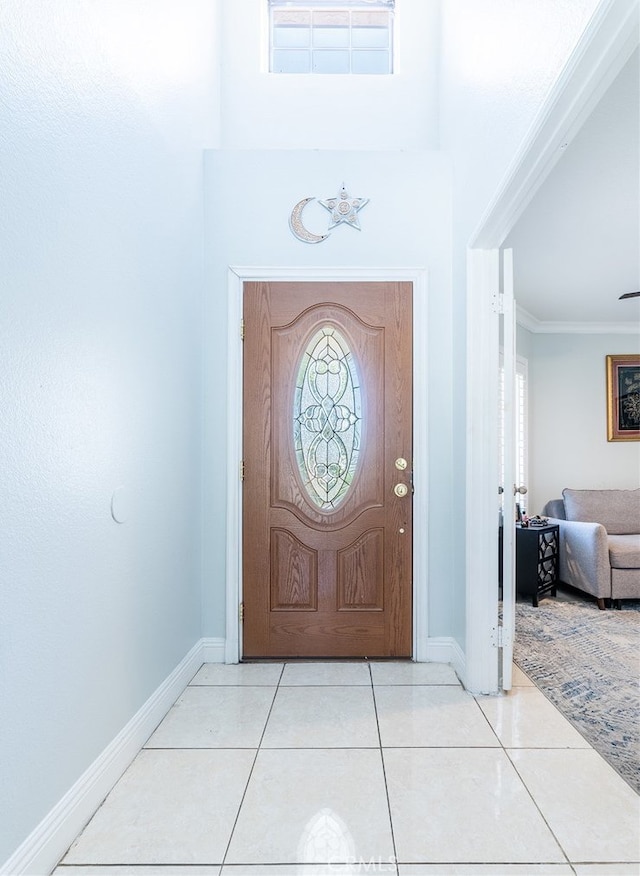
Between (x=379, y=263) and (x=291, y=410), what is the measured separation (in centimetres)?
92

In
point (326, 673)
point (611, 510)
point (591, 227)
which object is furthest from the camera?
point (611, 510)

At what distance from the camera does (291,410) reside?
2.86m

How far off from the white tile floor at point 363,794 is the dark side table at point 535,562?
1.66m

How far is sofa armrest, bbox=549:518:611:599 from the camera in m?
3.92

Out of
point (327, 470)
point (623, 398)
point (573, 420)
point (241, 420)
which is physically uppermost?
point (623, 398)

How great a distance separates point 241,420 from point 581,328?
4173mm

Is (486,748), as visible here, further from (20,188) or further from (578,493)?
(578,493)

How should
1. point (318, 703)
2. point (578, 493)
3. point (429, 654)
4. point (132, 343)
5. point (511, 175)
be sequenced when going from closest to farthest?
point (511, 175) → point (132, 343) → point (318, 703) → point (429, 654) → point (578, 493)

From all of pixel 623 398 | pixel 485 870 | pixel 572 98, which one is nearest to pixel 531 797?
pixel 485 870

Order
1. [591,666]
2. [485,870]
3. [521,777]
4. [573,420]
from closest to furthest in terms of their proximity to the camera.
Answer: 1. [485,870]
2. [521,777]
3. [591,666]
4. [573,420]

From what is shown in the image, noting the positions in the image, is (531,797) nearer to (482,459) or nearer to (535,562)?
(482,459)

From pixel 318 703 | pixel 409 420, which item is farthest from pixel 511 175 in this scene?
pixel 318 703

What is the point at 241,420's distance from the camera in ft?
9.34

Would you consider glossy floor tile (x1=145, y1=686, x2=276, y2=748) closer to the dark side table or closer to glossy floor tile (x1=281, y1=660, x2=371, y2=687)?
glossy floor tile (x1=281, y1=660, x2=371, y2=687)
